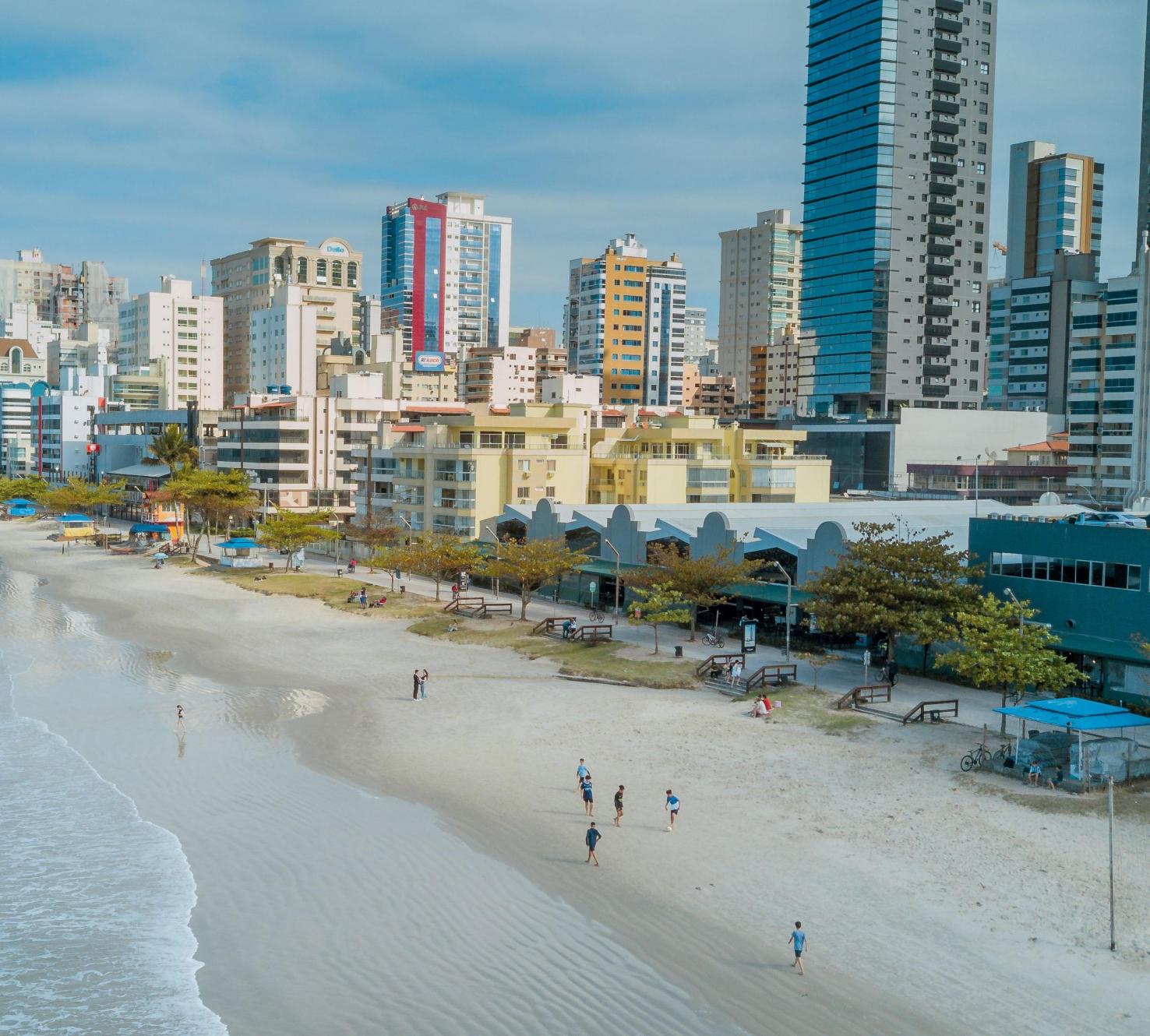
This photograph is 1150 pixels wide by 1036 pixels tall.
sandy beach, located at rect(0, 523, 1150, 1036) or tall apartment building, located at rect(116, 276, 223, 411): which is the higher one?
Result: tall apartment building, located at rect(116, 276, 223, 411)

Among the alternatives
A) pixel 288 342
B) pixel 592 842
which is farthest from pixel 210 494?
pixel 592 842

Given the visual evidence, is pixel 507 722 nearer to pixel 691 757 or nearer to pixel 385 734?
pixel 385 734

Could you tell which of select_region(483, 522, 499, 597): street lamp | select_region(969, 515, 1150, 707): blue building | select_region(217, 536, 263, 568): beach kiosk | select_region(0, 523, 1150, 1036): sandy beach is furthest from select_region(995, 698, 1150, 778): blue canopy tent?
select_region(217, 536, 263, 568): beach kiosk

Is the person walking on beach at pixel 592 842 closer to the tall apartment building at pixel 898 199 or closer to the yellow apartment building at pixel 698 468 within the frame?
the yellow apartment building at pixel 698 468

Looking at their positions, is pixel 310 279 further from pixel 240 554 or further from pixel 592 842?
pixel 592 842

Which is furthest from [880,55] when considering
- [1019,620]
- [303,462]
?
[1019,620]

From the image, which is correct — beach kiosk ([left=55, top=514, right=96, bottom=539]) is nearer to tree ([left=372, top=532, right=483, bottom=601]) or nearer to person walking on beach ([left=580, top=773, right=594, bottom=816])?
tree ([left=372, top=532, right=483, bottom=601])

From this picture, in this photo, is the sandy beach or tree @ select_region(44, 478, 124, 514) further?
tree @ select_region(44, 478, 124, 514)

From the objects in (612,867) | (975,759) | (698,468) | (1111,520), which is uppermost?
(698,468)
